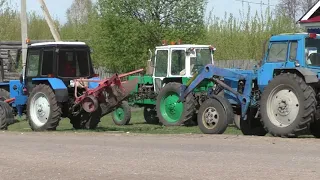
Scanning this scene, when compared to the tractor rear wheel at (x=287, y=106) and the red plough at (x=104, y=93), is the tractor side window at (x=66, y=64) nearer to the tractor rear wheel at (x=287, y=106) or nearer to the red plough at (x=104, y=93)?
the red plough at (x=104, y=93)

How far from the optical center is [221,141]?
51.0 ft

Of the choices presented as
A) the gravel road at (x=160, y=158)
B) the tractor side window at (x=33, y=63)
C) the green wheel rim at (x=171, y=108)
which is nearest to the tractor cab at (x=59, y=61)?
the tractor side window at (x=33, y=63)

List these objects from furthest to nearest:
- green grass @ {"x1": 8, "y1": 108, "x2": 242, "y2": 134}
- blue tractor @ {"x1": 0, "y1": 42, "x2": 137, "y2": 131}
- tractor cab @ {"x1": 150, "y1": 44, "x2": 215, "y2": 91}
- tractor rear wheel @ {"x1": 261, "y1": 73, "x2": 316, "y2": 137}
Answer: tractor cab @ {"x1": 150, "y1": 44, "x2": 215, "y2": 91} → green grass @ {"x1": 8, "y1": 108, "x2": 242, "y2": 134} → blue tractor @ {"x1": 0, "y1": 42, "x2": 137, "y2": 131} → tractor rear wheel @ {"x1": 261, "y1": 73, "x2": 316, "y2": 137}

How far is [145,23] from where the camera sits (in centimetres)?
2953

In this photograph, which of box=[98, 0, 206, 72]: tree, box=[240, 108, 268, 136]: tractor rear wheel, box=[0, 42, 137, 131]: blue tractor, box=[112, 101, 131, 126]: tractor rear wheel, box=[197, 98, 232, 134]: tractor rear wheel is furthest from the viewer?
box=[98, 0, 206, 72]: tree

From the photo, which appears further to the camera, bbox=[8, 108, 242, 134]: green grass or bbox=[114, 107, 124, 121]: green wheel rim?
bbox=[114, 107, 124, 121]: green wheel rim

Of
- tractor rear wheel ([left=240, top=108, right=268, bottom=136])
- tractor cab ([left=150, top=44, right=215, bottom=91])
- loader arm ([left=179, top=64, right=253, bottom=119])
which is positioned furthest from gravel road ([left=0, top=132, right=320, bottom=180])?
tractor cab ([left=150, top=44, right=215, bottom=91])

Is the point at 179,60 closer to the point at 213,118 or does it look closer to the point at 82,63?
the point at 82,63

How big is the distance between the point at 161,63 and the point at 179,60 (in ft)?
2.60

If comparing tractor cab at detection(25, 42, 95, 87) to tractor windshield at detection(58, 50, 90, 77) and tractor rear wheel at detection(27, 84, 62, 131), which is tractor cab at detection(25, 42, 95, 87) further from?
tractor rear wheel at detection(27, 84, 62, 131)

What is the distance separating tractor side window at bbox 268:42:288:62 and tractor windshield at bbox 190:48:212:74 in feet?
21.3

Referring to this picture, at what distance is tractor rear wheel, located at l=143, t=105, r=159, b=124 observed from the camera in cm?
2544

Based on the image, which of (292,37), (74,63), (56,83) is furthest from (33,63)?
(292,37)

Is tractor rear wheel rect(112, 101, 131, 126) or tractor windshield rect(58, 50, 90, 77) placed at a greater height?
tractor windshield rect(58, 50, 90, 77)
